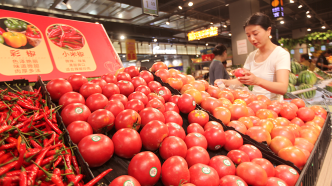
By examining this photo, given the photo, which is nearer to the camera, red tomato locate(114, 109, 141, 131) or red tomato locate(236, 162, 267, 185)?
red tomato locate(236, 162, 267, 185)

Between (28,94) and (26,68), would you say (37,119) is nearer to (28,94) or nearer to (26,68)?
(28,94)

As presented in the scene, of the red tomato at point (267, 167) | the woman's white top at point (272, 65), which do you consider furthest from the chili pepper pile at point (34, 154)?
the woman's white top at point (272, 65)

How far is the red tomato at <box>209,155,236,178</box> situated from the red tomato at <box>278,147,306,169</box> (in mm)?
477

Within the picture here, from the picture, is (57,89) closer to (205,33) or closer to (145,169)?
(145,169)

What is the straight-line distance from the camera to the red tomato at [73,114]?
1.13 metres

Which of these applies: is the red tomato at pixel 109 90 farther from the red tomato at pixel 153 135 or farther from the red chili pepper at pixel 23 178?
the red chili pepper at pixel 23 178

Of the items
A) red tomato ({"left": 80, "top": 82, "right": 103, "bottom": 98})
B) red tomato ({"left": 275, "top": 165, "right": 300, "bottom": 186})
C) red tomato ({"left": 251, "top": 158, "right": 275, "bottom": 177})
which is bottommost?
red tomato ({"left": 275, "top": 165, "right": 300, "bottom": 186})

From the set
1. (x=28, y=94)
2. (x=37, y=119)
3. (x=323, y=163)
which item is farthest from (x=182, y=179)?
(x=323, y=163)

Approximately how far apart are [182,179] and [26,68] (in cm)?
196

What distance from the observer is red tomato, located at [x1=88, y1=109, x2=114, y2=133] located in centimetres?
108

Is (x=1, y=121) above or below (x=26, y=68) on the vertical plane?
below

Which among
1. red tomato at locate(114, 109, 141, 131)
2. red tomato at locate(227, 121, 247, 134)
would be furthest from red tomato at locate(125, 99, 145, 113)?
red tomato at locate(227, 121, 247, 134)

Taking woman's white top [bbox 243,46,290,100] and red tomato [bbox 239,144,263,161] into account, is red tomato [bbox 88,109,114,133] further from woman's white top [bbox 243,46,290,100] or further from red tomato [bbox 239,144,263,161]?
woman's white top [bbox 243,46,290,100]

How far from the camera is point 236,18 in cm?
830
